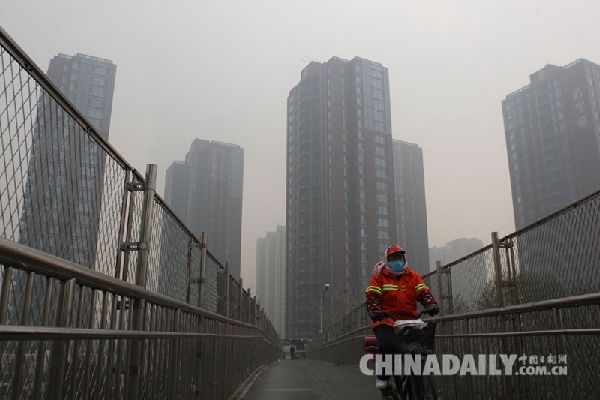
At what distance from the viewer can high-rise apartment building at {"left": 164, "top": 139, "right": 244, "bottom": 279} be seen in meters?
107

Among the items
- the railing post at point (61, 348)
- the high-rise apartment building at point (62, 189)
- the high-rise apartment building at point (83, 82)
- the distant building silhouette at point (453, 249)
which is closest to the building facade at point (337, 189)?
the distant building silhouette at point (453, 249)

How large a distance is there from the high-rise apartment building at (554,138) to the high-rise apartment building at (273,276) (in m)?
68.7

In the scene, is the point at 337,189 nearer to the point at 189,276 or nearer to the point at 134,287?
the point at 189,276

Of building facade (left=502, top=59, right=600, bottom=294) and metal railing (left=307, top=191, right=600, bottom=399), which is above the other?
building facade (left=502, top=59, right=600, bottom=294)

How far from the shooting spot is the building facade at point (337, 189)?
309ft

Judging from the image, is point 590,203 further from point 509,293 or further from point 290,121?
point 290,121

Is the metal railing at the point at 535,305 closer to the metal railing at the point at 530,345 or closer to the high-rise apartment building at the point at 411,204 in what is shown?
the metal railing at the point at 530,345

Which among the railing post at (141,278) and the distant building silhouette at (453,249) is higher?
the distant building silhouette at (453,249)

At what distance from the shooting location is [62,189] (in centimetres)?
286

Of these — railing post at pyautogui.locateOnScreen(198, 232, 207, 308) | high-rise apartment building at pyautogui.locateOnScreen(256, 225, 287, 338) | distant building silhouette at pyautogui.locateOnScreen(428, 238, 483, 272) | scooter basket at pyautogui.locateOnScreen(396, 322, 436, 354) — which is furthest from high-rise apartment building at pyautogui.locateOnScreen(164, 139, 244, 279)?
scooter basket at pyautogui.locateOnScreen(396, 322, 436, 354)

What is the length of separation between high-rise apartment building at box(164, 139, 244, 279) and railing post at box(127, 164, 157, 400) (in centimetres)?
9770

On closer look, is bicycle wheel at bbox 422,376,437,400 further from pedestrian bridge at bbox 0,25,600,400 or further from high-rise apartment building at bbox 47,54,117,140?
high-rise apartment building at bbox 47,54,117,140

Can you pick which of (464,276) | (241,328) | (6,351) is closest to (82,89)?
(241,328)

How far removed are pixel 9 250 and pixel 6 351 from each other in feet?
1.77
